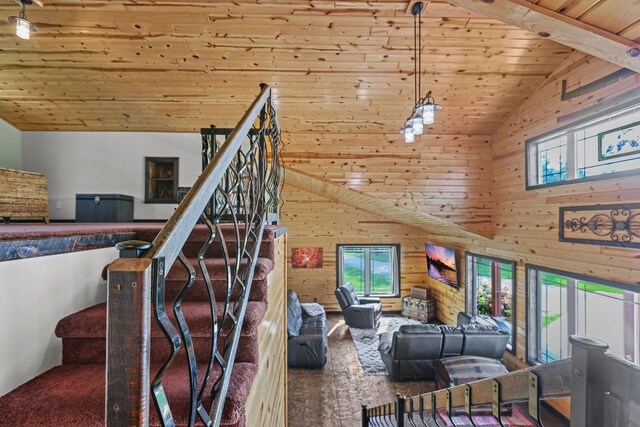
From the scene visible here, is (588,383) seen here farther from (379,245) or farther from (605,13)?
(379,245)

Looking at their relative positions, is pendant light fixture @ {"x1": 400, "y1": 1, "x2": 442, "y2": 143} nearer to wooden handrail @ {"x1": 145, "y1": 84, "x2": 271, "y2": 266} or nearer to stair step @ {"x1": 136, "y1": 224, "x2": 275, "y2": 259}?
stair step @ {"x1": 136, "y1": 224, "x2": 275, "y2": 259}

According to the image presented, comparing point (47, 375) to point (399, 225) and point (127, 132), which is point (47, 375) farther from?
point (399, 225)

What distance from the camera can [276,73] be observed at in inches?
141

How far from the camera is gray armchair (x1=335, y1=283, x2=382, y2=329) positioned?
6.77 meters

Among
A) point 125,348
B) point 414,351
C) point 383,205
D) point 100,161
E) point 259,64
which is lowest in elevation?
point 414,351

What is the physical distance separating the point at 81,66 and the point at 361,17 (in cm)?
351

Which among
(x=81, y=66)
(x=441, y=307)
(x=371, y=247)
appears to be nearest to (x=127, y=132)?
(x=81, y=66)

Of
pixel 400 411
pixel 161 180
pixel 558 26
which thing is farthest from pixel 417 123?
pixel 161 180

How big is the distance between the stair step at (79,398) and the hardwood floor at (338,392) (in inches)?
128

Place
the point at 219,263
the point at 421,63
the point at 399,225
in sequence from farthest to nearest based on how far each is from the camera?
the point at 399,225
the point at 421,63
the point at 219,263

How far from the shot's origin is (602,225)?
9.45 ft

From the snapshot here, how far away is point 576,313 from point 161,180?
6072 millimetres

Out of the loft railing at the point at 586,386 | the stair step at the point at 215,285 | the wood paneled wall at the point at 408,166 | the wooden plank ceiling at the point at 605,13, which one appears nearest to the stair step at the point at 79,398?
the stair step at the point at 215,285

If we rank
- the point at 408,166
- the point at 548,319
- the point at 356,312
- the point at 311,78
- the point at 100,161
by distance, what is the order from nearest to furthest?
the point at 311,78 < the point at 548,319 < the point at 408,166 < the point at 100,161 < the point at 356,312
